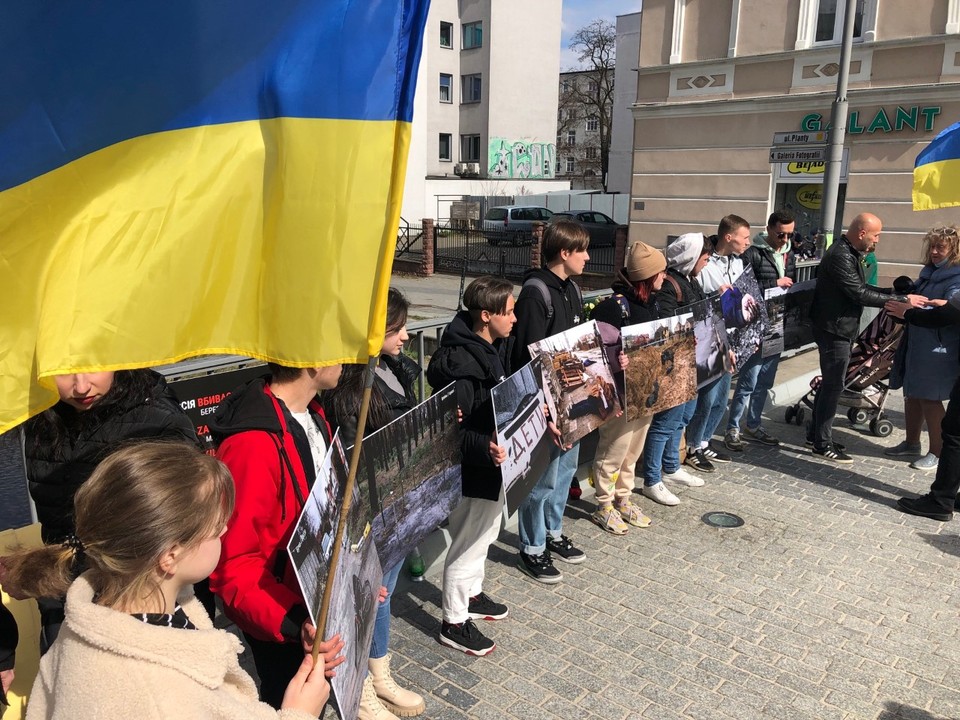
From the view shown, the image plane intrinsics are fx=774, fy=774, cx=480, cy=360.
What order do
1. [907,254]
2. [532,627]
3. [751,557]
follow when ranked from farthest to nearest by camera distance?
[907,254], [751,557], [532,627]

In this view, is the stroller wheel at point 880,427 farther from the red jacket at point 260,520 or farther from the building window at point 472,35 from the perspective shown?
the building window at point 472,35

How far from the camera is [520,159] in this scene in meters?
49.6

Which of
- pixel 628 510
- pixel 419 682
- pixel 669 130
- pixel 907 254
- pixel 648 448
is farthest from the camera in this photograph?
pixel 669 130

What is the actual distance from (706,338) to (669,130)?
1634 cm

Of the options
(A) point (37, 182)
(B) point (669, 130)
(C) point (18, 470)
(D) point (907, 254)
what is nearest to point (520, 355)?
(C) point (18, 470)

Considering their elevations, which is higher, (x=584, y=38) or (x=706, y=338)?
(x=584, y=38)

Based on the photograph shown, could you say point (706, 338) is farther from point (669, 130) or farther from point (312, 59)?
point (669, 130)

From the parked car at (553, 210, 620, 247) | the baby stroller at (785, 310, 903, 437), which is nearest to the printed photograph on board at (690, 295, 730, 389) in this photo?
the baby stroller at (785, 310, 903, 437)

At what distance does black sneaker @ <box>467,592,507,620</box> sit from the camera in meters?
4.27

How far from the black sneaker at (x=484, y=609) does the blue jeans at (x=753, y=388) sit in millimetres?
3858

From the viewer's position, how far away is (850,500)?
242 inches

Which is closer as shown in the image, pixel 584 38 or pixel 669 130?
pixel 669 130

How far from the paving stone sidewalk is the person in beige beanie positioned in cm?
17

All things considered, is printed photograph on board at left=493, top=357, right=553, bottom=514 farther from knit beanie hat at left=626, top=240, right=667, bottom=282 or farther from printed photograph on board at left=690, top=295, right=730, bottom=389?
printed photograph on board at left=690, top=295, right=730, bottom=389
